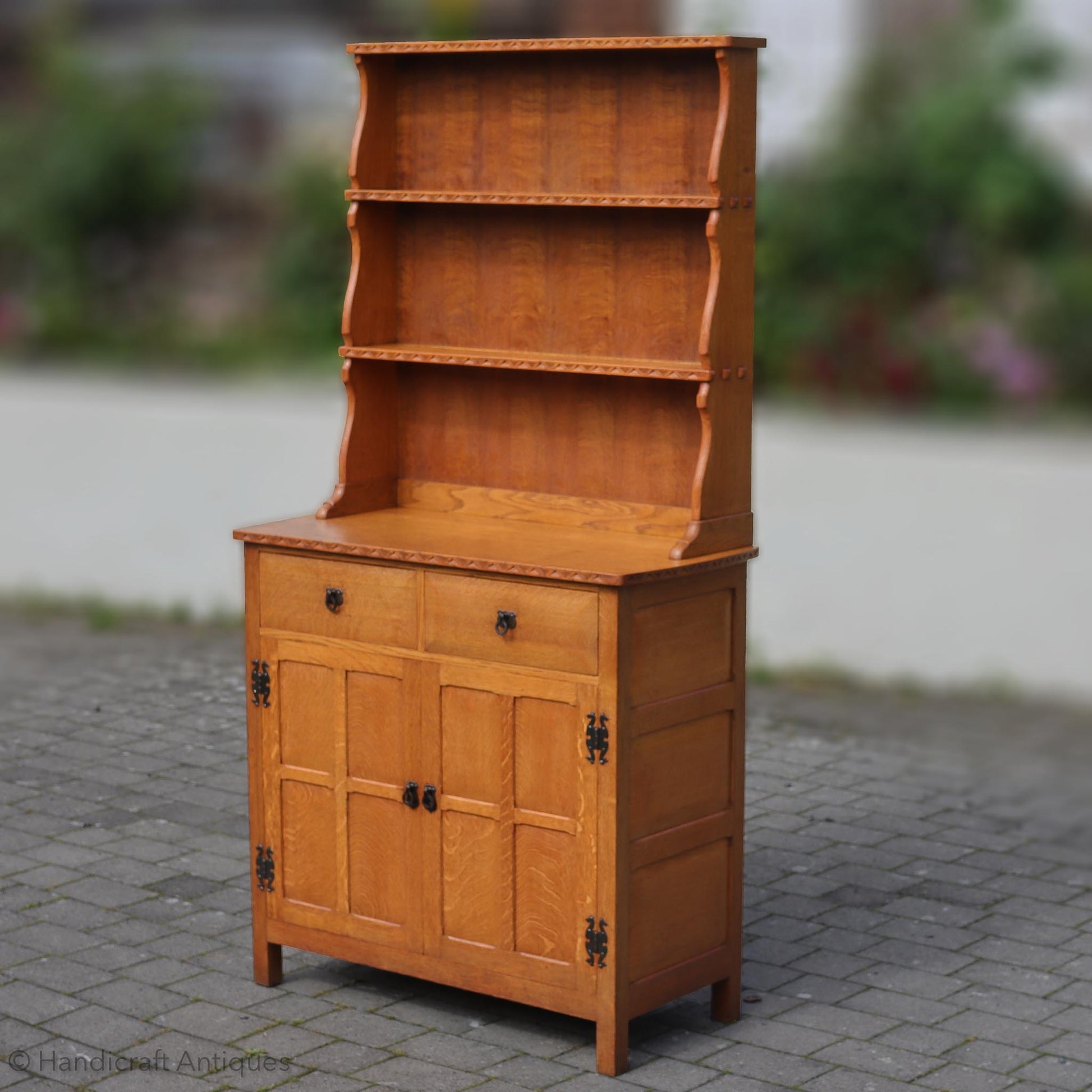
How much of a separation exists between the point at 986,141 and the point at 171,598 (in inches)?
206

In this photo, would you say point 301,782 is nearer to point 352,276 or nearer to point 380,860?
point 380,860

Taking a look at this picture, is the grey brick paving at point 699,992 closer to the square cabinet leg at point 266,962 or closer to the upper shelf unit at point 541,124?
the square cabinet leg at point 266,962

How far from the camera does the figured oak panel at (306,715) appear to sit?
16.3 feet

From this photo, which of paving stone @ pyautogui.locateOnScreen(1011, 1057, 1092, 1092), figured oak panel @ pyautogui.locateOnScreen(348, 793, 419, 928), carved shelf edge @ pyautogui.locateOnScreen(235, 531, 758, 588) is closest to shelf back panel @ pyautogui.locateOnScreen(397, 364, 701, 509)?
carved shelf edge @ pyautogui.locateOnScreen(235, 531, 758, 588)

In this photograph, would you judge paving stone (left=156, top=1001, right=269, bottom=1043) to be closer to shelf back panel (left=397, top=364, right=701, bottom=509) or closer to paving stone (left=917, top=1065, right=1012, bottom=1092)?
shelf back panel (left=397, top=364, right=701, bottom=509)

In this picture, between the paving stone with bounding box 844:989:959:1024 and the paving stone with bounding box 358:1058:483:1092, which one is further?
the paving stone with bounding box 844:989:959:1024

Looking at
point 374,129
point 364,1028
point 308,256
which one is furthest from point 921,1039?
point 308,256

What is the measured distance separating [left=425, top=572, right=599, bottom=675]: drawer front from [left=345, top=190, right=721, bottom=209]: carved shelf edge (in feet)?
3.24

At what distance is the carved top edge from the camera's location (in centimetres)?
450

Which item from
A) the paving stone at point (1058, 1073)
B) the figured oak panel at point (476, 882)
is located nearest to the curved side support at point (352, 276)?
the figured oak panel at point (476, 882)

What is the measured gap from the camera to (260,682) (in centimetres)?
509

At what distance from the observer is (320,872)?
502 cm

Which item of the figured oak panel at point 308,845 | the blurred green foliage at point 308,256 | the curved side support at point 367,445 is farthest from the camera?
the blurred green foliage at point 308,256

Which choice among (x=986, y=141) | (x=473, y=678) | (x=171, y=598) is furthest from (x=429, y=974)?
(x=986, y=141)
